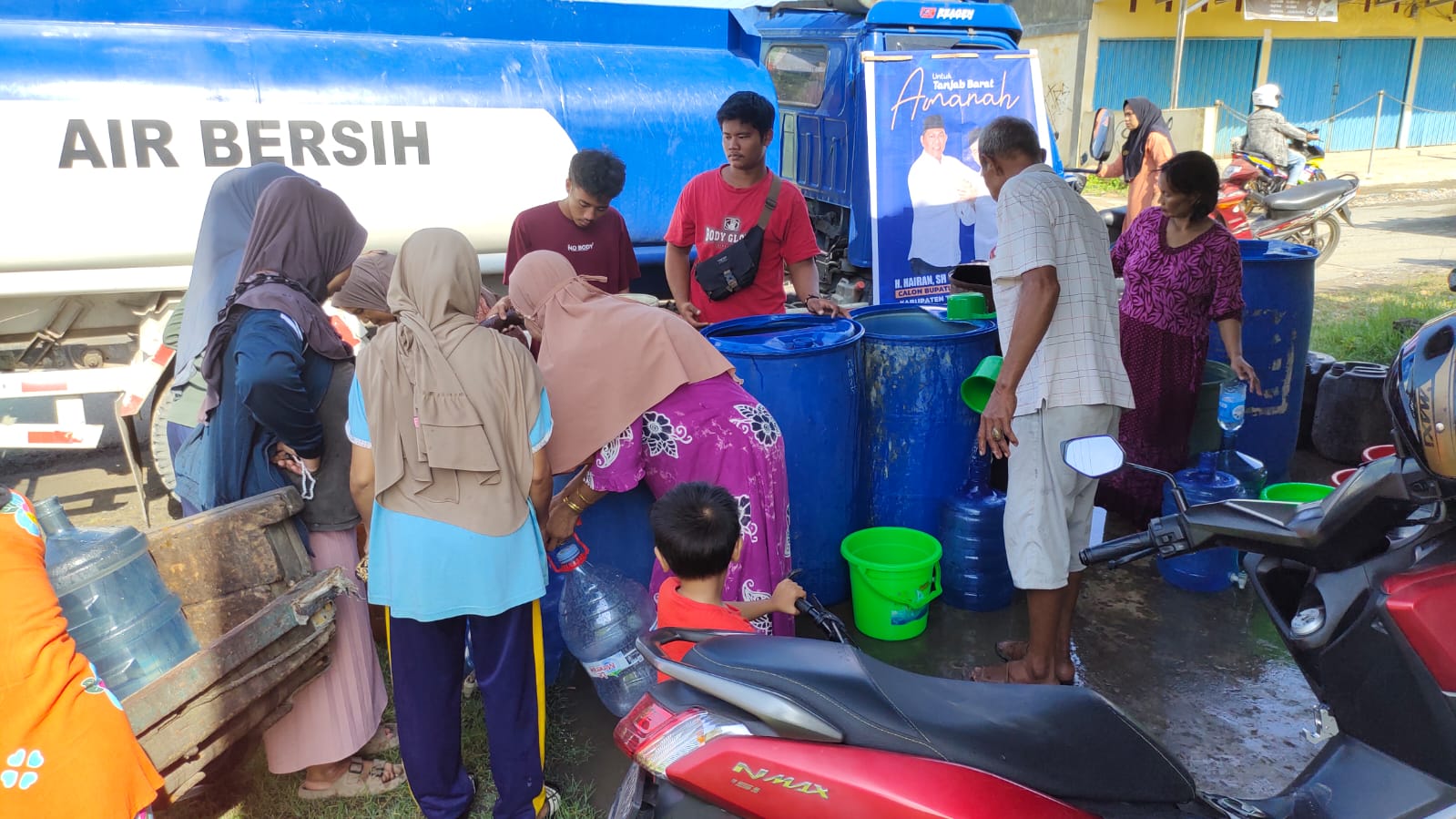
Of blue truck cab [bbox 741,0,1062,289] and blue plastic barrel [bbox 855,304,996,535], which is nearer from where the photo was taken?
blue plastic barrel [bbox 855,304,996,535]

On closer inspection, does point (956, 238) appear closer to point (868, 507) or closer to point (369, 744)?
point (868, 507)

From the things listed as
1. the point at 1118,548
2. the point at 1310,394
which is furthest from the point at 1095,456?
the point at 1310,394

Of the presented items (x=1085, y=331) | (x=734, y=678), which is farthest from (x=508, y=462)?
(x=1085, y=331)

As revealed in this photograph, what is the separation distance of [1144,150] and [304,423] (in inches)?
276

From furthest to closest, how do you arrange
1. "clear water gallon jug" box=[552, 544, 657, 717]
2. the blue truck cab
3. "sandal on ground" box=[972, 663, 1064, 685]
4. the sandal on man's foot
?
the blue truck cab → "sandal on ground" box=[972, 663, 1064, 685] → "clear water gallon jug" box=[552, 544, 657, 717] → the sandal on man's foot

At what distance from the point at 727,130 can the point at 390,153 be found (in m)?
1.83

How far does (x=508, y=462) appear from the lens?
2.23 meters

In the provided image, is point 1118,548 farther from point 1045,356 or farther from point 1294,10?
point 1294,10

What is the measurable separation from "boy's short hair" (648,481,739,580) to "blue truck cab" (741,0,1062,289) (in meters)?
4.56

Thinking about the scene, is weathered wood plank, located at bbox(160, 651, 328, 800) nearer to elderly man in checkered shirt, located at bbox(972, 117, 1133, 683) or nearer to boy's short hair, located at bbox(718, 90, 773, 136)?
elderly man in checkered shirt, located at bbox(972, 117, 1133, 683)

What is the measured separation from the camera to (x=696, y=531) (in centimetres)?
229

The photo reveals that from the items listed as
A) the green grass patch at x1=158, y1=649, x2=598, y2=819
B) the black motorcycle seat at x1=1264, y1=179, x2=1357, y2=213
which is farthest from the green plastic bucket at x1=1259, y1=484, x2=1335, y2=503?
the black motorcycle seat at x1=1264, y1=179, x2=1357, y2=213

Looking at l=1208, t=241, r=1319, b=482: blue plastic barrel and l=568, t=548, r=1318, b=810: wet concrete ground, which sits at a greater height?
l=1208, t=241, r=1319, b=482: blue plastic barrel

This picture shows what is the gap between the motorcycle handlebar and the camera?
1.88m
